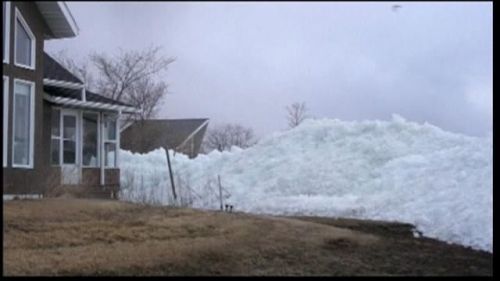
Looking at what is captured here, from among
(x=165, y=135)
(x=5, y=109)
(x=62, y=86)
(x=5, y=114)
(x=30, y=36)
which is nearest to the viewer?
Result: (x=5, y=114)

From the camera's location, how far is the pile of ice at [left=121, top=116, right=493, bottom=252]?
1719 cm

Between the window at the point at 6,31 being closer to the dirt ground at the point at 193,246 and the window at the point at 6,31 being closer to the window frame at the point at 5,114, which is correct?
the window frame at the point at 5,114

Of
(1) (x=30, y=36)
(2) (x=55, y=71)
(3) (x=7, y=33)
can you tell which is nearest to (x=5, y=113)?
(3) (x=7, y=33)

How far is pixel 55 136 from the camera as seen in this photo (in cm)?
1950

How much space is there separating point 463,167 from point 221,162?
28.2 ft

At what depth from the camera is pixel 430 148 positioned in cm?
2497

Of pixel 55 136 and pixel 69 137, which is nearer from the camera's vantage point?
pixel 55 136

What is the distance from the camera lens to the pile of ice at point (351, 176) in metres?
17.2

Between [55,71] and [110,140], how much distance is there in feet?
8.81

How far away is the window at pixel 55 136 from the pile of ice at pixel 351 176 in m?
1.94

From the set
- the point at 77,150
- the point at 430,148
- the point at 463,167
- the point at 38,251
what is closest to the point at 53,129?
the point at 77,150

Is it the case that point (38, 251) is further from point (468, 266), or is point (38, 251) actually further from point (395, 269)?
point (468, 266)

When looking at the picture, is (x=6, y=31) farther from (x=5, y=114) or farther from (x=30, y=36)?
(x=5, y=114)

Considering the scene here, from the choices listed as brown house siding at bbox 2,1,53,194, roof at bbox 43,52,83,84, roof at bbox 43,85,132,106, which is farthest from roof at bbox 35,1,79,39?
roof at bbox 43,85,132,106
